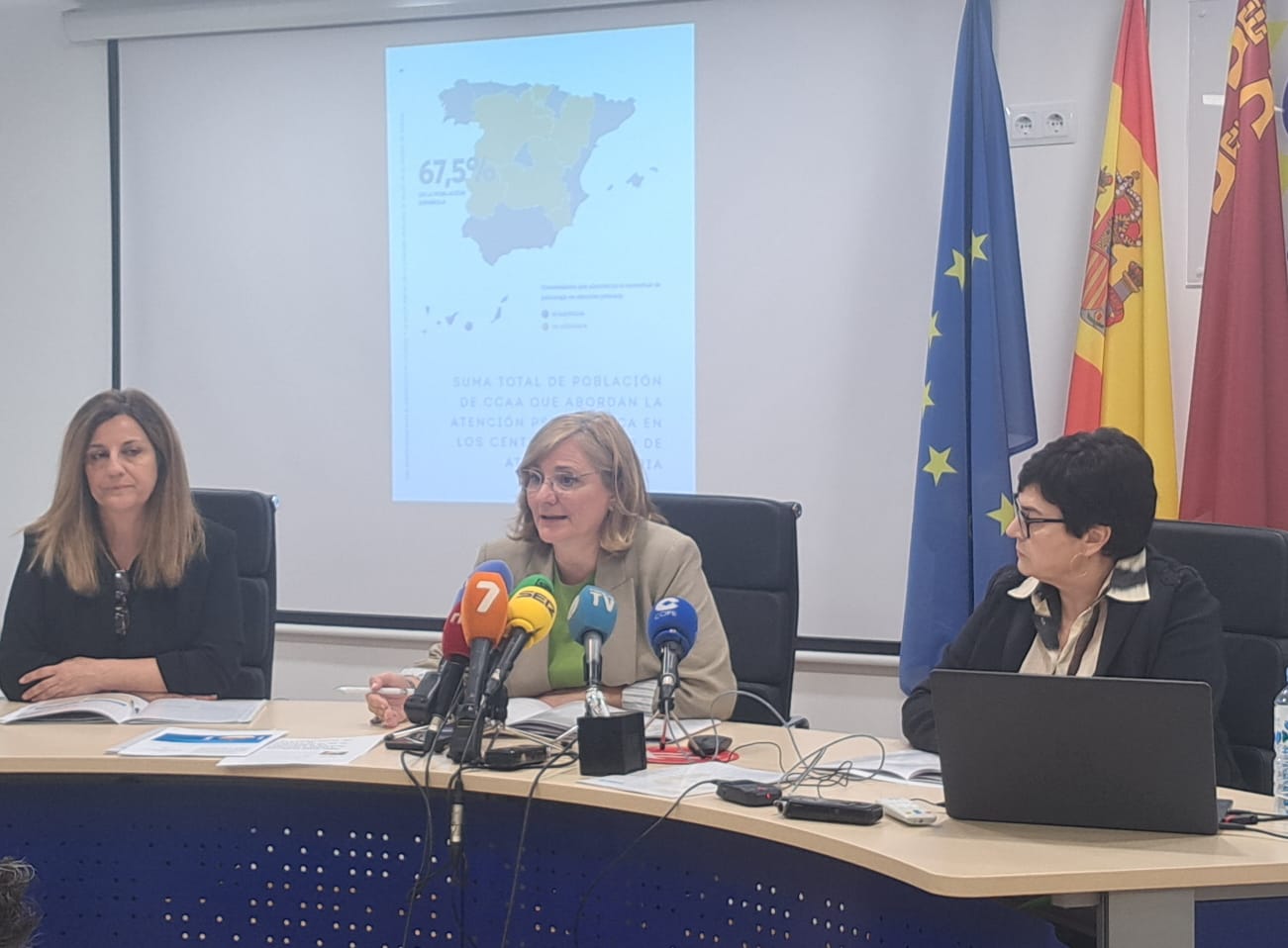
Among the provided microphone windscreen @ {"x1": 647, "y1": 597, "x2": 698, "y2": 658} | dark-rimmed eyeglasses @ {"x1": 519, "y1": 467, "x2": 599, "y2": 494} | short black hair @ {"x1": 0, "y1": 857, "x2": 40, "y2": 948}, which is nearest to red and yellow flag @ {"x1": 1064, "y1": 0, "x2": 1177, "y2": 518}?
dark-rimmed eyeglasses @ {"x1": 519, "y1": 467, "x2": 599, "y2": 494}

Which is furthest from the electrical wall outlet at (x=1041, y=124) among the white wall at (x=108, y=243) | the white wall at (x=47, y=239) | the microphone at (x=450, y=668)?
the white wall at (x=47, y=239)

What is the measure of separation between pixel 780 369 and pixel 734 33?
89cm

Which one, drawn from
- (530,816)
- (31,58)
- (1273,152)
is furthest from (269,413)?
(1273,152)

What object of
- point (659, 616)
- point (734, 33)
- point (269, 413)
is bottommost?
point (659, 616)

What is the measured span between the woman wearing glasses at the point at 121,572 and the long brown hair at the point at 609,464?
66cm

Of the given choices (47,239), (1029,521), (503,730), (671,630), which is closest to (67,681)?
(503,730)

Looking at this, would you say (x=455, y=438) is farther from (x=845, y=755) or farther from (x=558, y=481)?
(x=845, y=755)

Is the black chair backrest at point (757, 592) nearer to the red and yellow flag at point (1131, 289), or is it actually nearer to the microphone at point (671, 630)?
the microphone at point (671, 630)

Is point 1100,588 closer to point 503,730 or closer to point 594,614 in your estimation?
point 594,614

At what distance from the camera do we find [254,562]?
2816mm

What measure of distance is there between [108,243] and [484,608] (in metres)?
2.92

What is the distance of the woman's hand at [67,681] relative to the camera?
8.03 feet

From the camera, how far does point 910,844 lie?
5.09ft

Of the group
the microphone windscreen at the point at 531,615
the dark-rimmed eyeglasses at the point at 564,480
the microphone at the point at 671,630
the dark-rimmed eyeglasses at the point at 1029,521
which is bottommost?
the microphone at the point at 671,630
